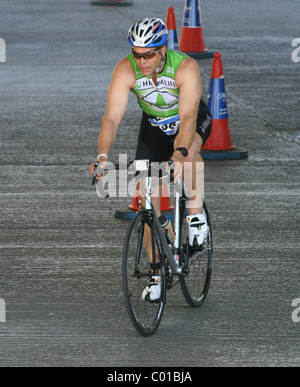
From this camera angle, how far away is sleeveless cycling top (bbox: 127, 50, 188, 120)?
227 inches

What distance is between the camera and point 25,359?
16.9ft

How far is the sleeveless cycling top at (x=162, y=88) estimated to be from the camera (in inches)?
227

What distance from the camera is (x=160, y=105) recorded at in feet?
19.4

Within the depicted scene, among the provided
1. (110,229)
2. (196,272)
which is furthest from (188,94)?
(110,229)

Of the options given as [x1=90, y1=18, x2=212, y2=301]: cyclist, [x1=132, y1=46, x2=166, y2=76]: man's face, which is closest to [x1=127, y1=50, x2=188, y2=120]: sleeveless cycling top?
[x1=90, y1=18, x2=212, y2=301]: cyclist

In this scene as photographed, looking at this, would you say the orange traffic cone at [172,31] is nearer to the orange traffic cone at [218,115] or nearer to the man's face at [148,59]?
the orange traffic cone at [218,115]

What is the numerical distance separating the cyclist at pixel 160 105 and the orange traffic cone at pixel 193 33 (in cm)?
1049

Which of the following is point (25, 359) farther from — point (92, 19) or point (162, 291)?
point (92, 19)

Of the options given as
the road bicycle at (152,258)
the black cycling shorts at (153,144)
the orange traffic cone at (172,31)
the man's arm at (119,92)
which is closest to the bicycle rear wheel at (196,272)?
the road bicycle at (152,258)

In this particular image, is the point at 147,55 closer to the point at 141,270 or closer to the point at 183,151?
the point at 183,151

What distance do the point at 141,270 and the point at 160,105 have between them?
1.05 meters

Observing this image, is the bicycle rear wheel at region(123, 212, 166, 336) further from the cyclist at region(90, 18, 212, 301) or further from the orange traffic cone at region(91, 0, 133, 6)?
the orange traffic cone at region(91, 0, 133, 6)

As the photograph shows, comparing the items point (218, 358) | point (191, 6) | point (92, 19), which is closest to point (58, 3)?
point (92, 19)

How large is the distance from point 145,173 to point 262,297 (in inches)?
52.9
